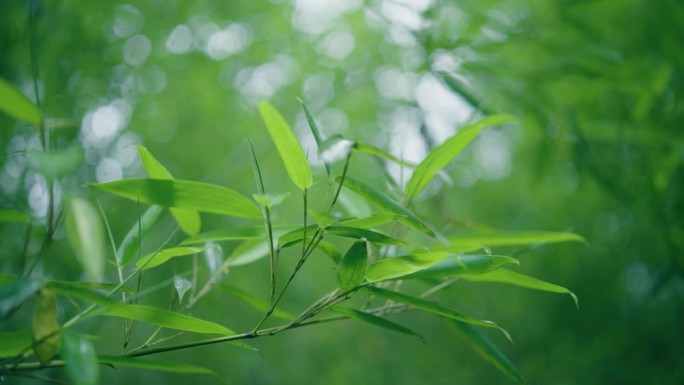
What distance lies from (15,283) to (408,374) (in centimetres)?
190

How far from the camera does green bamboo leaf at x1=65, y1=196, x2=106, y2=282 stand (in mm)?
324

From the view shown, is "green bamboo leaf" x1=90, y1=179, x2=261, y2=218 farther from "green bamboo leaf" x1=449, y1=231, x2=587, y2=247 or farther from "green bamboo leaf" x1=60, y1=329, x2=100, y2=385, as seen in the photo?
"green bamboo leaf" x1=449, y1=231, x2=587, y2=247

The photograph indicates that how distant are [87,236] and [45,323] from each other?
0.31 ft

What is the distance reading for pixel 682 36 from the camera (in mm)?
1245

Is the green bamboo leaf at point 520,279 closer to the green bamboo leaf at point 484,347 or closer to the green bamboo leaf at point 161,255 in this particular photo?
the green bamboo leaf at point 484,347

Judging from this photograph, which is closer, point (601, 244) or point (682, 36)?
point (682, 36)

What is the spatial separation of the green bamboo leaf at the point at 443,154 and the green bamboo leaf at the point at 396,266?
0.32 feet

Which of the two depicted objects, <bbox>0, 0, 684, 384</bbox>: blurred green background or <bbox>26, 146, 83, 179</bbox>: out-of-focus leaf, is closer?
<bbox>26, 146, 83, 179</bbox>: out-of-focus leaf

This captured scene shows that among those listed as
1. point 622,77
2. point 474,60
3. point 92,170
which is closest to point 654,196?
point 622,77

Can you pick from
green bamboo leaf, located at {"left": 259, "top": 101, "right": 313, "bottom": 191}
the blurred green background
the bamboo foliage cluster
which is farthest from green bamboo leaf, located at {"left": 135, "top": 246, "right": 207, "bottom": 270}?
the blurred green background

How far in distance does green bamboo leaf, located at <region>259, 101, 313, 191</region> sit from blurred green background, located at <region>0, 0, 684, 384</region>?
416 millimetres

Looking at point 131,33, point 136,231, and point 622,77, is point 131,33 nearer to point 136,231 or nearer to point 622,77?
point 136,231

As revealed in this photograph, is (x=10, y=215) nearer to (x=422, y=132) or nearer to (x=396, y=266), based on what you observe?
(x=396, y=266)

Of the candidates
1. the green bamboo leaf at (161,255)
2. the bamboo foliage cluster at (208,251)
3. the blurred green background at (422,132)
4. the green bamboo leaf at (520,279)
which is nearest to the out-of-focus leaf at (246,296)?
the bamboo foliage cluster at (208,251)
